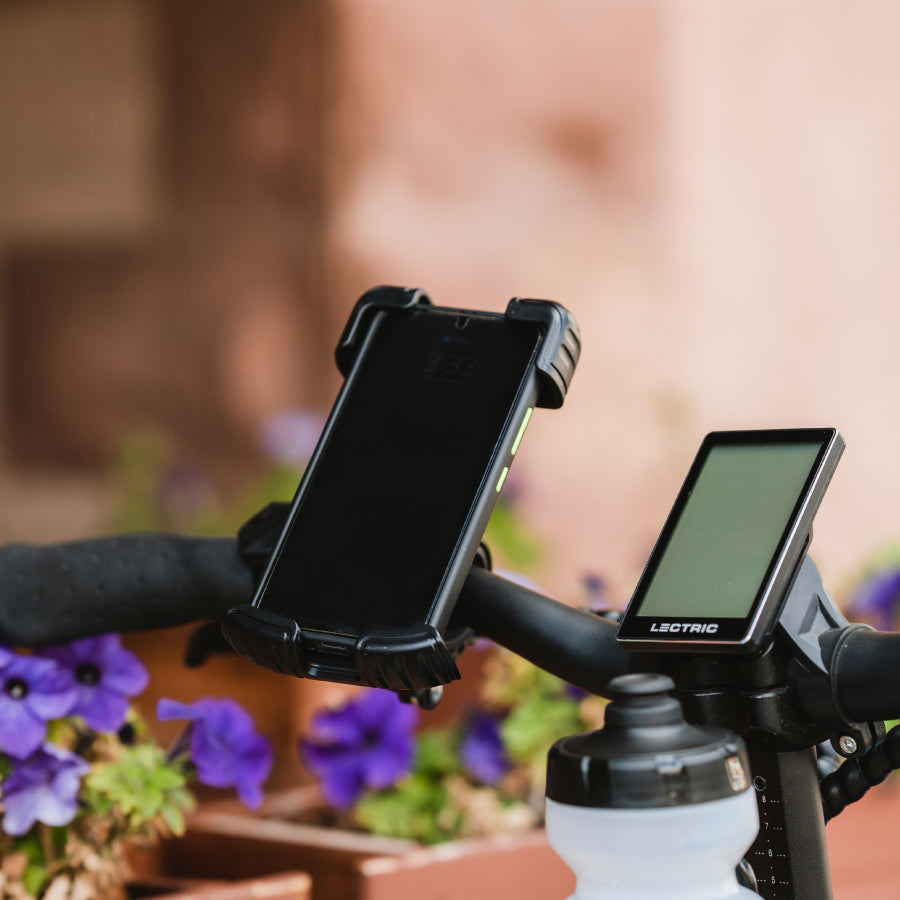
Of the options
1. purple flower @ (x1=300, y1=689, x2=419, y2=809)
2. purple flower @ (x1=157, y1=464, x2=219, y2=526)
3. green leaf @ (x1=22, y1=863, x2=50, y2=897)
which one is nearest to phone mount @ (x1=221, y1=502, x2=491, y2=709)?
green leaf @ (x1=22, y1=863, x2=50, y2=897)

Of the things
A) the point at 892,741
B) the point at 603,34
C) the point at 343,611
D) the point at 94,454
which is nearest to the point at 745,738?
the point at 892,741

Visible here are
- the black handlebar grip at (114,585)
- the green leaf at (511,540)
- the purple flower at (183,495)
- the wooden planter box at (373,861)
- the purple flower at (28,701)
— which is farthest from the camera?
the purple flower at (183,495)

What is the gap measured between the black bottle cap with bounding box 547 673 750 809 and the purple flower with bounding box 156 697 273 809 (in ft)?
1.73

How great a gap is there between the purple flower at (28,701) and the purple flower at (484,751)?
1.79 ft

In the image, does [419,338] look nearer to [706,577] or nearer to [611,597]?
[706,577]

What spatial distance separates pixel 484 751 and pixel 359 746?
→ 0.14 metres

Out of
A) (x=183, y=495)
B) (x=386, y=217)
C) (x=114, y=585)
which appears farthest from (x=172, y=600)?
(x=386, y=217)

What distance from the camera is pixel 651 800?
14.1 inches

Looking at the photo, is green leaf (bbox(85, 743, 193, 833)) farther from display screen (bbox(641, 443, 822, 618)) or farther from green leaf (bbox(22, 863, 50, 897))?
display screen (bbox(641, 443, 822, 618))

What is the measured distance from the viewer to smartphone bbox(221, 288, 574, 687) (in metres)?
0.47

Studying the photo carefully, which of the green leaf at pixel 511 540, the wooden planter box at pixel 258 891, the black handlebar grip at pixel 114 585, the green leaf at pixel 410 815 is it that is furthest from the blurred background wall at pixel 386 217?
the black handlebar grip at pixel 114 585

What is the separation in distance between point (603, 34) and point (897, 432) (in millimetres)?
1194

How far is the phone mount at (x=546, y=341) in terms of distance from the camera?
0.51 meters

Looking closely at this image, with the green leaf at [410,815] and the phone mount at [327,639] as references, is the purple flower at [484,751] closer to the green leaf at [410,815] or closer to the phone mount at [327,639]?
the green leaf at [410,815]
